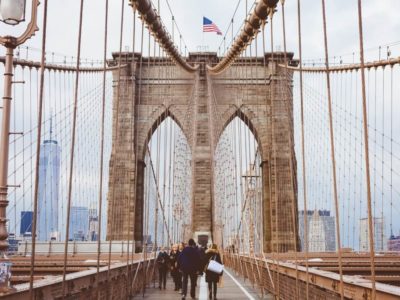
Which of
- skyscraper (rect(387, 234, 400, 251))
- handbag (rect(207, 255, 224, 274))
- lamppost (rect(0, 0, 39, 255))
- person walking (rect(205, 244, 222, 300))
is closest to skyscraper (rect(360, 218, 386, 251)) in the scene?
skyscraper (rect(387, 234, 400, 251))

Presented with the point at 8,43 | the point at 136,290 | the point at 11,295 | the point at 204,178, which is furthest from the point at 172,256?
the point at 204,178

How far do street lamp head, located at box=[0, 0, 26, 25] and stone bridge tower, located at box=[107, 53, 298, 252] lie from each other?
80.0ft

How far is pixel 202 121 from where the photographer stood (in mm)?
32344

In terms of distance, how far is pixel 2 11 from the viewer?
511 centimetres

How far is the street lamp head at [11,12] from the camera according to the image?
5.09 meters

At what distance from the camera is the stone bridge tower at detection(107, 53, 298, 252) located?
30.9 metres

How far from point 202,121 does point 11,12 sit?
27.3 meters

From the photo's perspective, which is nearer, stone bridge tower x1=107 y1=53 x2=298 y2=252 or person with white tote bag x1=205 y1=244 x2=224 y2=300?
person with white tote bag x1=205 y1=244 x2=224 y2=300

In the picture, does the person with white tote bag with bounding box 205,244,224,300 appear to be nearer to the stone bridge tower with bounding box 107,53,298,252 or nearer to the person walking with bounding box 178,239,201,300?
the person walking with bounding box 178,239,201,300

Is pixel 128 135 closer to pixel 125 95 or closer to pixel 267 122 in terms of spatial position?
pixel 125 95

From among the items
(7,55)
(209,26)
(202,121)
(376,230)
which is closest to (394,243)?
(376,230)

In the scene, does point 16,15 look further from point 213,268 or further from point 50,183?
point 50,183

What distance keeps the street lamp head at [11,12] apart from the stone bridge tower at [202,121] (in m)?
24.4

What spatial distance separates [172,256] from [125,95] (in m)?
22.5
